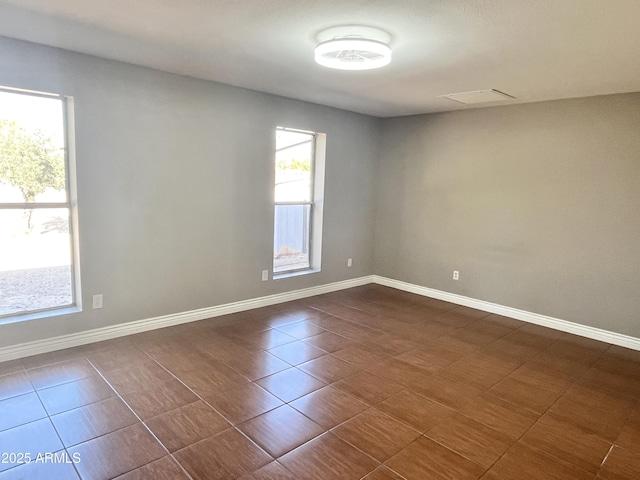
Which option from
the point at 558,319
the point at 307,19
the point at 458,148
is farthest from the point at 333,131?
the point at 558,319

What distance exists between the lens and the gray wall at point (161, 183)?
321cm

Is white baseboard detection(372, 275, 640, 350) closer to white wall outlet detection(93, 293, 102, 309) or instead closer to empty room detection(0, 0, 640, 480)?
empty room detection(0, 0, 640, 480)

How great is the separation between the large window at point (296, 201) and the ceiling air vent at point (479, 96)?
5.60 ft

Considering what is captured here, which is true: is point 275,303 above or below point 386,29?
below

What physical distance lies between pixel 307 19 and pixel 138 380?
103 inches

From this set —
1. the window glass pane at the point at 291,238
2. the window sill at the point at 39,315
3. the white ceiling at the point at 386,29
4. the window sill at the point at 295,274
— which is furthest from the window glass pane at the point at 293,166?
the window sill at the point at 39,315

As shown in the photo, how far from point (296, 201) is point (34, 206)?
270cm

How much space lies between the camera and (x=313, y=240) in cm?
526

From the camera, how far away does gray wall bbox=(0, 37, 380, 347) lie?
321cm

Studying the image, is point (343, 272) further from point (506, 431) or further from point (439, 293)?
point (506, 431)

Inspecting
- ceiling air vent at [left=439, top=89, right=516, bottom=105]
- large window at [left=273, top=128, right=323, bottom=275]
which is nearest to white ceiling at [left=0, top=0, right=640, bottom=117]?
ceiling air vent at [left=439, top=89, right=516, bottom=105]

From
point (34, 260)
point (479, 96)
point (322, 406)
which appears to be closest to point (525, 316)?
point (479, 96)

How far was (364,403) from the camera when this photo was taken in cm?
268

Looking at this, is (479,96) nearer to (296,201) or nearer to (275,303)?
A: (296,201)
